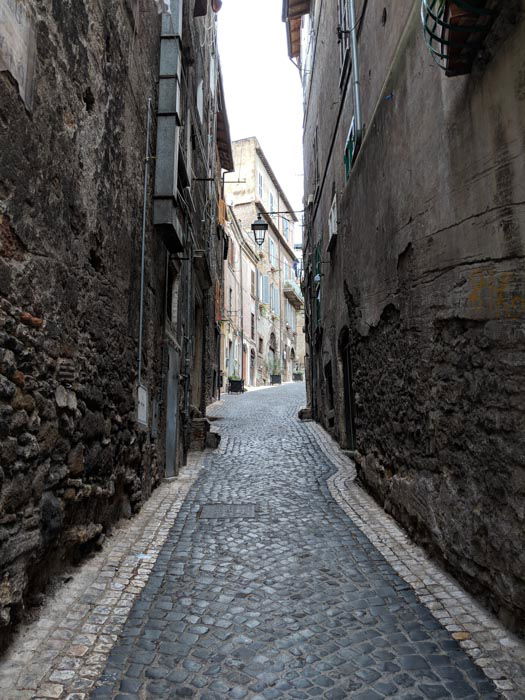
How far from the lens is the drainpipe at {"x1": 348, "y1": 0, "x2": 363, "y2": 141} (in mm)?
7266

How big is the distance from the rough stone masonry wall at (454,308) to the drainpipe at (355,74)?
0.99 m

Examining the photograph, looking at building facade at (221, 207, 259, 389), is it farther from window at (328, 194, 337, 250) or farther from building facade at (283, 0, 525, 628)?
building facade at (283, 0, 525, 628)

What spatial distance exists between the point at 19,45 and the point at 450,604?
14.1 ft

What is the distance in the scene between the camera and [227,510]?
5988mm

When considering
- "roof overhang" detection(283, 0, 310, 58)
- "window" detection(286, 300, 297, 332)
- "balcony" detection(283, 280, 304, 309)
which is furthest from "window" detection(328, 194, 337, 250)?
"window" detection(286, 300, 297, 332)

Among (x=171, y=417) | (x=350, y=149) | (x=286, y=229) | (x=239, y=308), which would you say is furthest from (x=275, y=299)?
(x=171, y=417)

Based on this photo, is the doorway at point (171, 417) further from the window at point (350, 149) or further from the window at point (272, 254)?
the window at point (272, 254)

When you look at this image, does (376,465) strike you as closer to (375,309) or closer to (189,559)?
(375,309)

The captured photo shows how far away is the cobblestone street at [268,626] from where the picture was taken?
269cm

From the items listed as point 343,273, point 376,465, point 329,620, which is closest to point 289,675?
point 329,620

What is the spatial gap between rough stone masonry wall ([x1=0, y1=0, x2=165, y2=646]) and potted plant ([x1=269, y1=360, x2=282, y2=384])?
28191 mm

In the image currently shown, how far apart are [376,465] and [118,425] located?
2937 millimetres

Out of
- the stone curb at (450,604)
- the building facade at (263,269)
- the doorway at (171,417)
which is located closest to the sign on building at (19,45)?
the stone curb at (450,604)

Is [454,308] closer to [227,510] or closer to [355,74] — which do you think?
[227,510]
